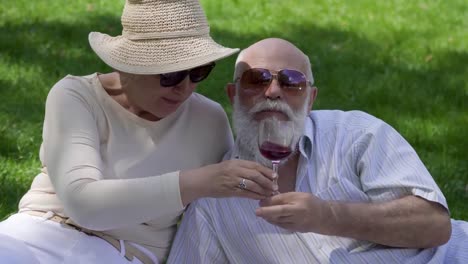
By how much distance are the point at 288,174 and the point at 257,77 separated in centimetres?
45

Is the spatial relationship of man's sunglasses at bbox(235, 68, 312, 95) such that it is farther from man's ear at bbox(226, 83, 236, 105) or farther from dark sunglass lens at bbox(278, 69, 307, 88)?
man's ear at bbox(226, 83, 236, 105)

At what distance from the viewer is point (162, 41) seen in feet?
12.3

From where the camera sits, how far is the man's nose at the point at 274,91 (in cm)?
385

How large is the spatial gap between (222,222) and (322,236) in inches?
17.6

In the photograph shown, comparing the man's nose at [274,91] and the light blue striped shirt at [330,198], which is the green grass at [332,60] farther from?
the man's nose at [274,91]

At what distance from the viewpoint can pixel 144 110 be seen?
3.87 metres

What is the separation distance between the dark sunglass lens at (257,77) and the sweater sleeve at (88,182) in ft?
2.13

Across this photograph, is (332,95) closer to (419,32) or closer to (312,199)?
(419,32)

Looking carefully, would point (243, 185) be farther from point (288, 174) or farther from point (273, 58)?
point (273, 58)

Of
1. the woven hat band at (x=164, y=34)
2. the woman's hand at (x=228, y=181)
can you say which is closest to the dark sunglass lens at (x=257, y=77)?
the woven hat band at (x=164, y=34)

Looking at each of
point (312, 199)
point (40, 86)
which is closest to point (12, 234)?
point (312, 199)

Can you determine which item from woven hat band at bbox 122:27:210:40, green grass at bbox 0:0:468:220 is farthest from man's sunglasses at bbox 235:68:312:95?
green grass at bbox 0:0:468:220

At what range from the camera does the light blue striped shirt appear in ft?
12.6

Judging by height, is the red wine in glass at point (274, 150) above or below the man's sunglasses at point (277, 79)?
below
